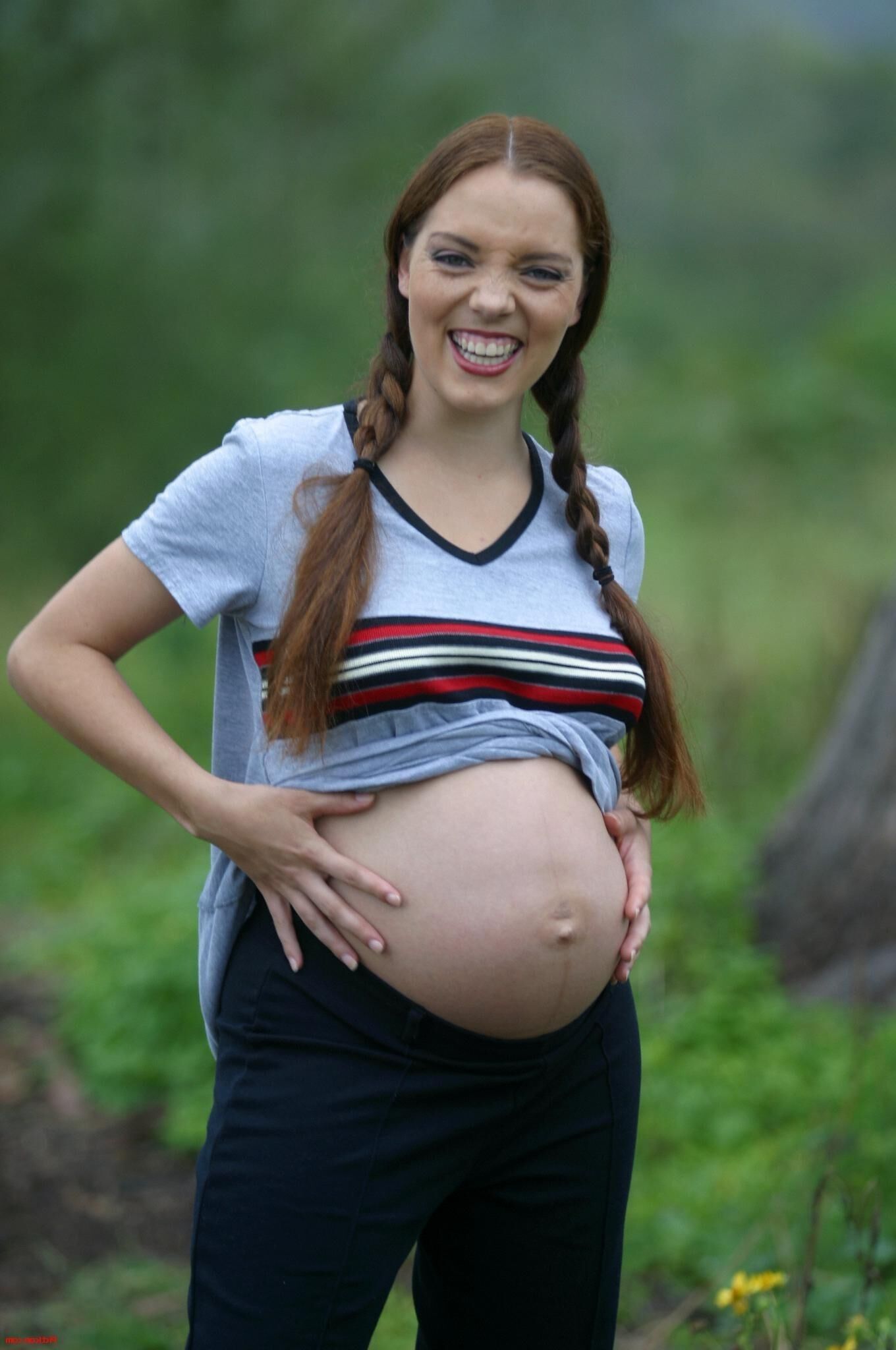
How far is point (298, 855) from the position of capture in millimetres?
1785

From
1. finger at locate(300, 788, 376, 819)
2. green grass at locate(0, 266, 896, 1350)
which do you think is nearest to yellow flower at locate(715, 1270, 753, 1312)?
green grass at locate(0, 266, 896, 1350)

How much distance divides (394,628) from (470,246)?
517mm

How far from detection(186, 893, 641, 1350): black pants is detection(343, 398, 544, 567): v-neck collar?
0.53 m

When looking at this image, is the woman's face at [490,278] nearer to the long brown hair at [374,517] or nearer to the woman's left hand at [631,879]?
the long brown hair at [374,517]

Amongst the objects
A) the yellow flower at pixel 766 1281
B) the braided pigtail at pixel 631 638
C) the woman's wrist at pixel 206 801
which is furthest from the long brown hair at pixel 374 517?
the yellow flower at pixel 766 1281

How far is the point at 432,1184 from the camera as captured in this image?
1.78 m

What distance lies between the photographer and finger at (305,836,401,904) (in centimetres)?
177

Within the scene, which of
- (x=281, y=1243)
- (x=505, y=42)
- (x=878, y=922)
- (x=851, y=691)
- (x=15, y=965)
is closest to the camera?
(x=281, y=1243)

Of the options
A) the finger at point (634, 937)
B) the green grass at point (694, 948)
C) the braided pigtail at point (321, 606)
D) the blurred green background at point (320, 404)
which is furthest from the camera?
the blurred green background at point (320, 404)

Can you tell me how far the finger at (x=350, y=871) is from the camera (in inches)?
69.6

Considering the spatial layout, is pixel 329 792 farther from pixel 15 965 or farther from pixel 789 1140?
pixel 15 965

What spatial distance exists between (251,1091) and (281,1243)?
18 cm

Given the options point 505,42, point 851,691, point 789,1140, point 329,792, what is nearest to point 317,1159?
point 329,792

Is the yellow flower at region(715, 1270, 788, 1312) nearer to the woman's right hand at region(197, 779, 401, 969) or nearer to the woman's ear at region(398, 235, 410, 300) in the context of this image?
the woman's right hand at region(197, 779, 401, 969)
